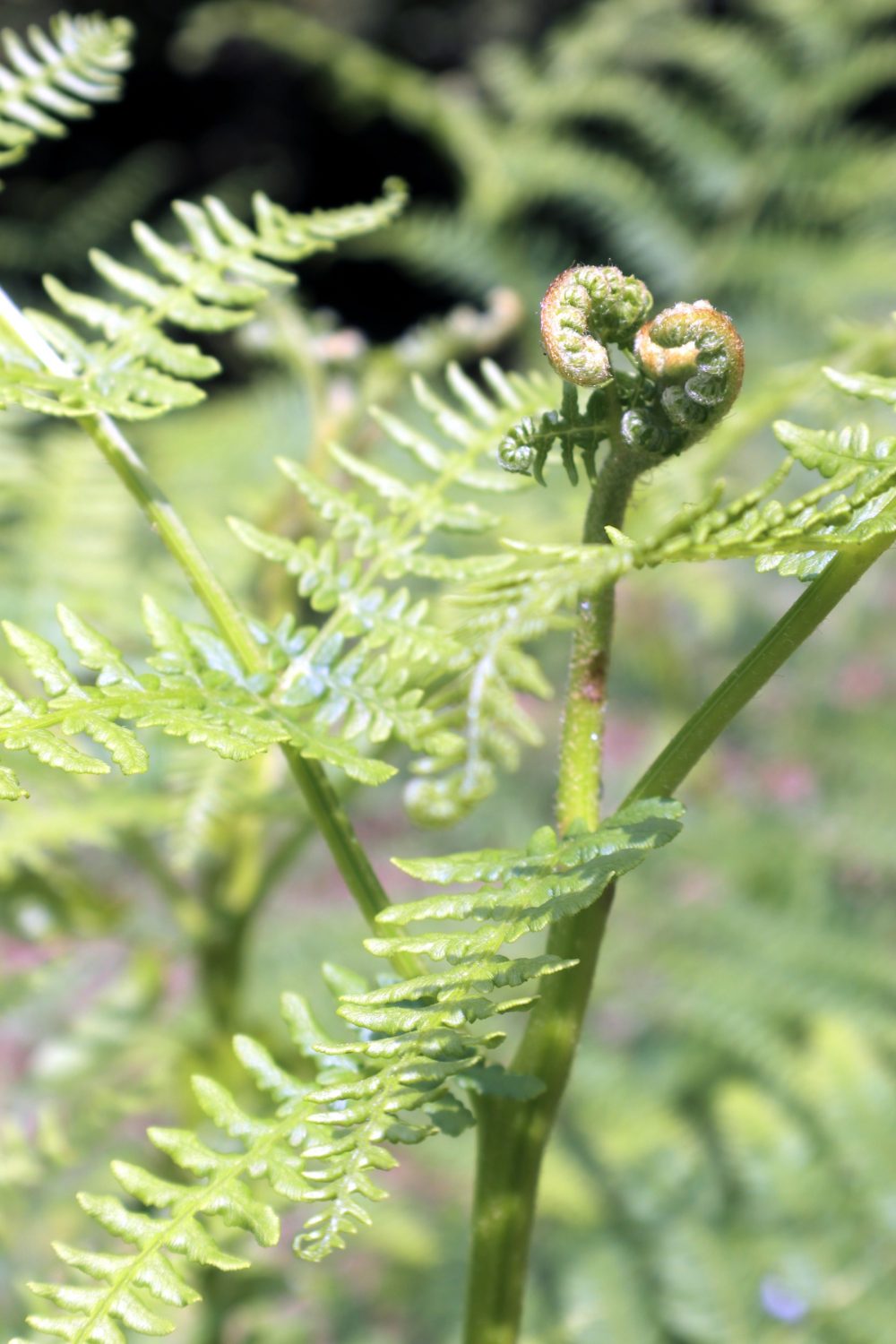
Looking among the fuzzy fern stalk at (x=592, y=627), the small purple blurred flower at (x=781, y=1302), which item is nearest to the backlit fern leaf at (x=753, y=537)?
the fuzzy fern stalk at (x=592, y=627)

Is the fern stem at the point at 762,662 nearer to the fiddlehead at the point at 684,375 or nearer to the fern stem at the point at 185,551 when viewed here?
the fiddlehead at the point at 684,375

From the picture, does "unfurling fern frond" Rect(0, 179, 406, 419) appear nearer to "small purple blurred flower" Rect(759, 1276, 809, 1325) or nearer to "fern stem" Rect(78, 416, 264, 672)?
"fern stem" Rect(78, 416, 264, 672)

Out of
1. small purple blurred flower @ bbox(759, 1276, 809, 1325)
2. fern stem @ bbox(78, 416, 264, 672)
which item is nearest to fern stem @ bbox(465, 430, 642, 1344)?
fern stem @ bbox(78, 416, 264, 672)

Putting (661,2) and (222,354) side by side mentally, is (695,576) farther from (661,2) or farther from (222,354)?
(222,354)

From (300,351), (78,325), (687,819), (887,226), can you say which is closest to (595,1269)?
(300,351)

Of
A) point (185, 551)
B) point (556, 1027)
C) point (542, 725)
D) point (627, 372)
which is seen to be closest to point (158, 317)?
point (185, 551)

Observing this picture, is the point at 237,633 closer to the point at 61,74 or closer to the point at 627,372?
the point at 627,372
